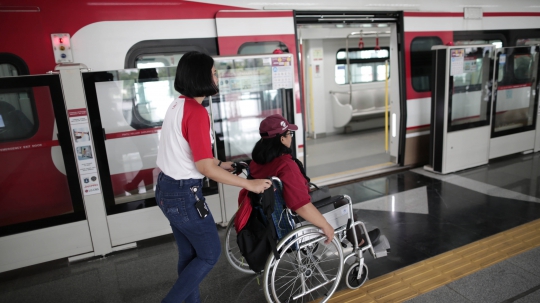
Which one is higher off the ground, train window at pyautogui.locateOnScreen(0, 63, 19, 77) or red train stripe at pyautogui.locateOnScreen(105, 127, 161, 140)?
train window at pyautogui.locateOnScreen(0, 63, 19, 77)

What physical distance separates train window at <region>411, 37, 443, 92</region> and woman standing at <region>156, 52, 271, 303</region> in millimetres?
4088

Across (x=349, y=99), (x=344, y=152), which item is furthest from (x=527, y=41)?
(x=344, y=152)

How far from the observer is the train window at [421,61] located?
5098mm

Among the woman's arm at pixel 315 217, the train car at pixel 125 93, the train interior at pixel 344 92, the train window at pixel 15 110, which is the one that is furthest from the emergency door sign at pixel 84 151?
the train interior at pixel 344 92

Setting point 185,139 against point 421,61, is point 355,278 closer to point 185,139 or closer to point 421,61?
point 185,139

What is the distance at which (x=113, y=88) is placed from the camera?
3.37 metres

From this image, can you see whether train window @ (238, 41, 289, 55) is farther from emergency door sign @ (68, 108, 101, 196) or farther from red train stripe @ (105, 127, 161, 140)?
emergency door sign @ (68, 108, 101, 196)

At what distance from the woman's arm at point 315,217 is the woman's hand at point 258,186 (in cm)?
30

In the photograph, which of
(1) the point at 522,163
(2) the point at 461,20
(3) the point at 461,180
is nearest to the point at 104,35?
(3) the point at 461,180

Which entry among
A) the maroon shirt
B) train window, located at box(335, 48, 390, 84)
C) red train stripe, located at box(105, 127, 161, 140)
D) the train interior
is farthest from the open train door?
train window, located at box(335, 48, 390, 84)

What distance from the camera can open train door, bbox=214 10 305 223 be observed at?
147 inches

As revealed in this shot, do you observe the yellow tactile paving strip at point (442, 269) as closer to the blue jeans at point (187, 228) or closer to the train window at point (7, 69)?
the blue jeans at point (187, 228)

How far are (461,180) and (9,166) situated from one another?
5240mm

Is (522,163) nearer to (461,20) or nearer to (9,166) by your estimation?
(461,20)
